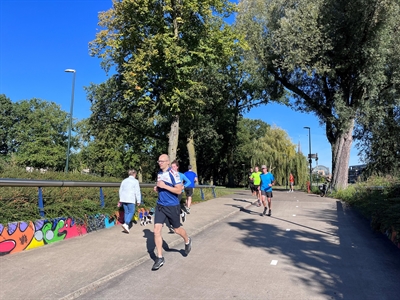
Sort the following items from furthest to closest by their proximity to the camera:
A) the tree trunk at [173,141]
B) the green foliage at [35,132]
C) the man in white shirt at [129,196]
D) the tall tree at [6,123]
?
the tall tree at [6,123] → the green foliage at [35,132] → the tree trunk at [173,141] → the man in white shirt at [129,196]

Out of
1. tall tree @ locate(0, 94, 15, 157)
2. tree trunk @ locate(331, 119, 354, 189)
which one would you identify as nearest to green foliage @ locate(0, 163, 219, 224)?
tree trunk @ locate(331, 119, 354, 189)

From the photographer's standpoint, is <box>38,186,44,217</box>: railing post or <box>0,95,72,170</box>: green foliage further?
<box>0,95,72,170</box>: green foliage

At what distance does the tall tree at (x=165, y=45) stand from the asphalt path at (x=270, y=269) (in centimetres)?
808

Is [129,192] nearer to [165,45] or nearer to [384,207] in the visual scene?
[384,207]

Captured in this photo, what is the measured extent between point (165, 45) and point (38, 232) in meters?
10.4

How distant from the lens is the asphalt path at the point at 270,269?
16.0 ft

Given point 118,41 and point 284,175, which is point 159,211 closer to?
point 118,41

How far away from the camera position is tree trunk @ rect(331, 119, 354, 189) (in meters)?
22.5

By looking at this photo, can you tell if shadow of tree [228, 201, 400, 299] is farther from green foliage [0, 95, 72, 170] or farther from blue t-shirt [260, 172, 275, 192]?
green foliage [0, 95, 72, 170]

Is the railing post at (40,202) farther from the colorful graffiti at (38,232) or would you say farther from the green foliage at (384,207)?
the green foliage at (384,207)

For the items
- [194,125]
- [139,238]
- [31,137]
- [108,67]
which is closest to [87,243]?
[139,238]

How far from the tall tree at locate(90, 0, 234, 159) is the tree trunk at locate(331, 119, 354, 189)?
10897 millimetres

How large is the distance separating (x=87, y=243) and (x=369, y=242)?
657cm

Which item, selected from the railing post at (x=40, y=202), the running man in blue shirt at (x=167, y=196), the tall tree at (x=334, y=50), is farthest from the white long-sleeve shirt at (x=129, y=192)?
the tall tree at (x=334, y=50)
